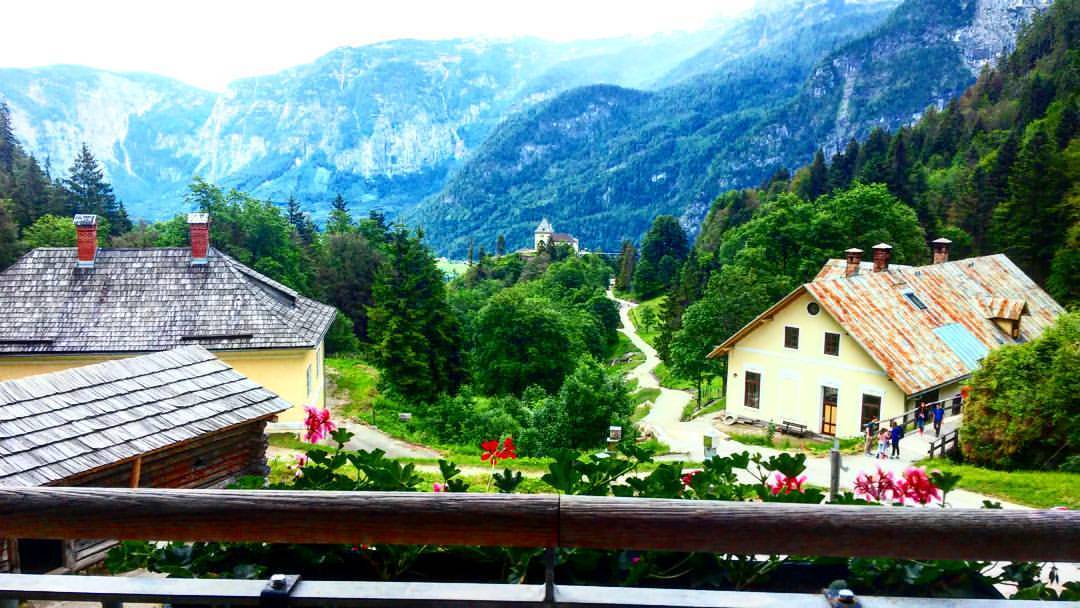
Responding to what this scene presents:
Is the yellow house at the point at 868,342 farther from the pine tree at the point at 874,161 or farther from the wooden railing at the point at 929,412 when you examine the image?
the pine tree at the point at 874,161

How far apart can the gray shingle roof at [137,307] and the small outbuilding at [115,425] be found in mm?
12994

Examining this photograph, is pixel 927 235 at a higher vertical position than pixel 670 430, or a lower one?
higher

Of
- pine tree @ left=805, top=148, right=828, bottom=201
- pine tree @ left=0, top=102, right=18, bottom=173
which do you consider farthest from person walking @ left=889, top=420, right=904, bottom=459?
pine tree @ left=0, top=102, right=18, bottom=173

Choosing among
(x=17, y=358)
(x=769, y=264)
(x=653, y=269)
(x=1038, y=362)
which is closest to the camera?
(x=1038, y=362)

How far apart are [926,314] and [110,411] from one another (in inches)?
1129

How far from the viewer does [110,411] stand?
390 inches

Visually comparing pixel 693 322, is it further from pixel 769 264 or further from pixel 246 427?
pixel 246 427

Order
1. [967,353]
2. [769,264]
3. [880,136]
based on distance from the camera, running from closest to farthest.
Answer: [967,353] < [769,264] < [880,136]

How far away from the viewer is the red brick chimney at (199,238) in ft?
87.5

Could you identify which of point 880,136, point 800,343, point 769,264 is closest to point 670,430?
point 800,343

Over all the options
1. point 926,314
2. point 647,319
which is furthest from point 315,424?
point 647,319

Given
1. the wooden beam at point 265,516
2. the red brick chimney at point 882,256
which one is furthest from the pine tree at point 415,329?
the wooden beam at point 265,516

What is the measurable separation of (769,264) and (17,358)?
1440 inches

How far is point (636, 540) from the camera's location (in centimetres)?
216
